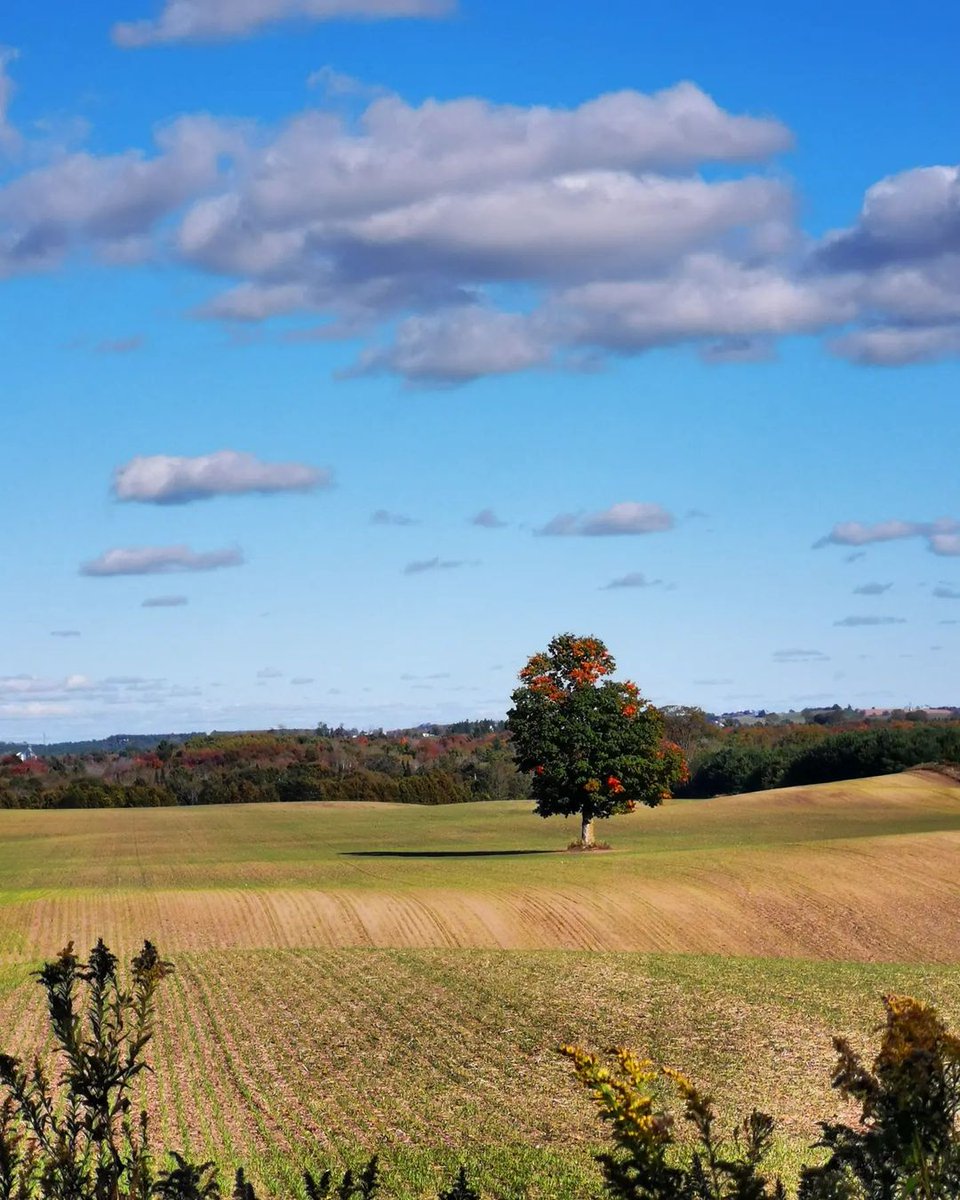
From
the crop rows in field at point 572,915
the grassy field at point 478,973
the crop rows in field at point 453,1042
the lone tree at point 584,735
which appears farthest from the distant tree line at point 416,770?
the crop rows in field at point 453,1042

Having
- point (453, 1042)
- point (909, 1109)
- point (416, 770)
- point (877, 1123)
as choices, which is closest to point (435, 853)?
point (453, 1042)

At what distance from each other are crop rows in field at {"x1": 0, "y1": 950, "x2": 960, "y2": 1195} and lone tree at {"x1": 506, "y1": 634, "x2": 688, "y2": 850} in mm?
21016

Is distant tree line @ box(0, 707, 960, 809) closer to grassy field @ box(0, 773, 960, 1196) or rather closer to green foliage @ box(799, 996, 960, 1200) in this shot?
grassy field @ box(0, 773, 960, 1196)

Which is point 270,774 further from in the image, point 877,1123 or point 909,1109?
point 909,1109

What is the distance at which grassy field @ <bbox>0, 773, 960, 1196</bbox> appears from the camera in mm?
16734

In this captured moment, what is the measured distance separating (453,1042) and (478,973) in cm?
689

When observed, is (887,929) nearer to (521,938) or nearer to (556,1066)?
(521,938)

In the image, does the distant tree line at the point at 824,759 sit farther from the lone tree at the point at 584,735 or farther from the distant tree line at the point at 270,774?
the lone tree at the point at 584,735

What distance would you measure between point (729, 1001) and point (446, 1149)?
10.5 m

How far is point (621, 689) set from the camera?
53.7 metres

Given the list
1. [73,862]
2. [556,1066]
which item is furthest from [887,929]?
[73,862]

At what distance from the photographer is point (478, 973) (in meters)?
28.3

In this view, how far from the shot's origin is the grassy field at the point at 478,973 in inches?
659

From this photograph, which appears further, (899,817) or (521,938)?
(899,817)
